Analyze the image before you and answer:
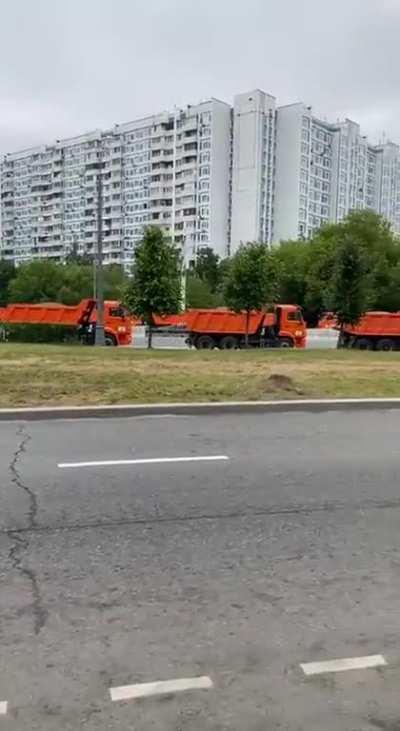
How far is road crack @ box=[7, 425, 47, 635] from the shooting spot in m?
3.60

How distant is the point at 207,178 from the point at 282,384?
11134 centimetres

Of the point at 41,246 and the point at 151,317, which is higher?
the point at 41,246

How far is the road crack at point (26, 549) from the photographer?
3604 mm

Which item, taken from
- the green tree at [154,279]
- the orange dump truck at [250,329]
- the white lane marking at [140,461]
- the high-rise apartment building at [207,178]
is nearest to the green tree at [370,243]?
the orange dump truck at [250,329]

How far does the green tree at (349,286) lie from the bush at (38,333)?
13079mm

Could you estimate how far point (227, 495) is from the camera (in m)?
5.97

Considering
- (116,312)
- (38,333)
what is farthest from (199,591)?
(116,312)

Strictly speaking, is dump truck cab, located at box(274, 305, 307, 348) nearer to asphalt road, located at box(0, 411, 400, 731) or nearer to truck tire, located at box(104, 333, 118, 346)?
truck tire, located at box(104, 333, 118, 346)

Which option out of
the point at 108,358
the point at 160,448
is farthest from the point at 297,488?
the point at 108,358

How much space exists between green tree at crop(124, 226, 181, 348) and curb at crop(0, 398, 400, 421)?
17.0m

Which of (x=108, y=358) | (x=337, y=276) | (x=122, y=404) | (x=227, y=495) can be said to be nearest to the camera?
(x=227, y=495)

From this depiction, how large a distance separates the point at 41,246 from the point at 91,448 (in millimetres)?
134652

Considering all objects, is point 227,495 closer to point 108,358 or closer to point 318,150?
point 108,358

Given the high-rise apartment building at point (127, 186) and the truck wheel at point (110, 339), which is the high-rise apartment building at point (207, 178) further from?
the truck wheel at point (110, 339)
